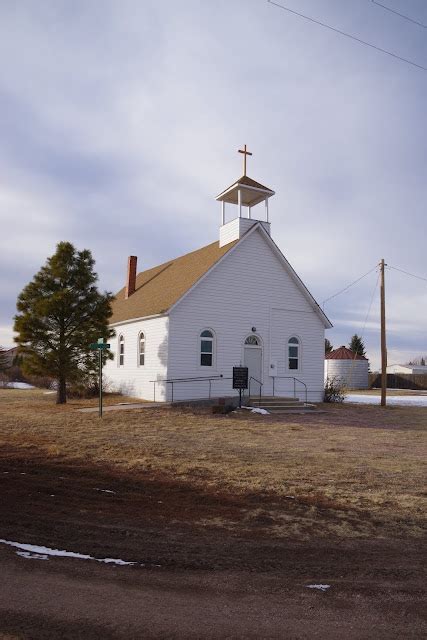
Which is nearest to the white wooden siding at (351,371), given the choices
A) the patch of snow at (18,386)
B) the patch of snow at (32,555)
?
the patch of snow at (18,386)

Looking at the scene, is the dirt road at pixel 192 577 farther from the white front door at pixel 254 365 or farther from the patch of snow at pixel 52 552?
the white front door at pixel 254 365

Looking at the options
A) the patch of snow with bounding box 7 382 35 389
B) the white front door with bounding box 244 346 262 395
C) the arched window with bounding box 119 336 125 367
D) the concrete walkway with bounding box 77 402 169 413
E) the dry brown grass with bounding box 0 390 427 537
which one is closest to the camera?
the dry brown grass with bounding box 0 390 427 537

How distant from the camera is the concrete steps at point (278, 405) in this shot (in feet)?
75.0

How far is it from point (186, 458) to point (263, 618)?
6.98m

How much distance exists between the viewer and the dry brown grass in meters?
7.65

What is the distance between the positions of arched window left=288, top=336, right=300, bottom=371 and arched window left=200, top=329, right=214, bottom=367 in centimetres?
428

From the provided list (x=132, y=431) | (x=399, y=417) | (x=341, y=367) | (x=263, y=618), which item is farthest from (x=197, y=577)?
(x=341, y=367)

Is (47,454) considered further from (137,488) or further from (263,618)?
(263,618)

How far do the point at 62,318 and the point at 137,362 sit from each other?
4.43m

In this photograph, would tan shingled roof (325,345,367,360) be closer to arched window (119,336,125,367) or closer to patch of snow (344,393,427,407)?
patch of snow (344,393,427,407)

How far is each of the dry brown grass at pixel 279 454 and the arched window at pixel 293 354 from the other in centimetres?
516

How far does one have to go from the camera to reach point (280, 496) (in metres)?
8.45

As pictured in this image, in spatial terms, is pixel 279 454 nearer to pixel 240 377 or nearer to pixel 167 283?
pixel 240 377

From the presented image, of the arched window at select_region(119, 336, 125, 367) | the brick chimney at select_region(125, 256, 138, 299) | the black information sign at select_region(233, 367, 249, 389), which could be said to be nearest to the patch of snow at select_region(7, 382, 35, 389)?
the brick chimney at select_region(125, 256, 138, 299)
